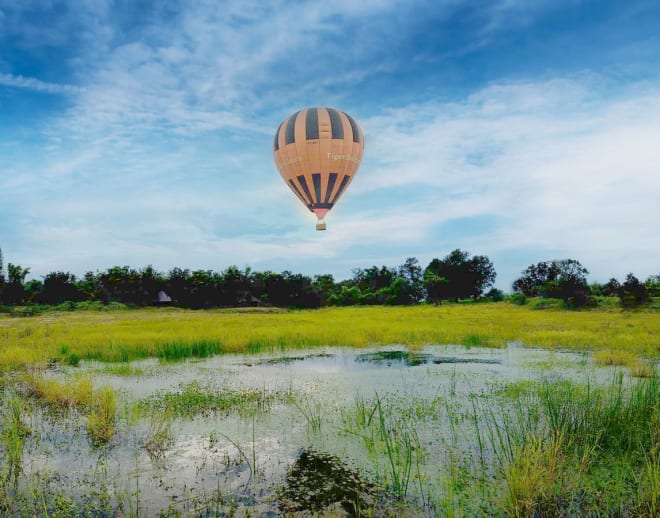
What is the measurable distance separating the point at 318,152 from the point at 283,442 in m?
13.8

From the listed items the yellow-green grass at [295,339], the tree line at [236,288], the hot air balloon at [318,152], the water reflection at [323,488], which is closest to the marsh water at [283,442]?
the water reflection at [323,488]

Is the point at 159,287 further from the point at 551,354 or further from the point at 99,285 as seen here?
the point at 551,354

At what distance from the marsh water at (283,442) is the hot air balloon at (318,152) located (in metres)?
9.71

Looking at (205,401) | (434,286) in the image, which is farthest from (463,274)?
(205,401)

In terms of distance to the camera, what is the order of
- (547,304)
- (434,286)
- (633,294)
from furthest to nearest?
(434,286) < (547,304) < (633,294)

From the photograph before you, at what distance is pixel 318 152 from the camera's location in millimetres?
18766

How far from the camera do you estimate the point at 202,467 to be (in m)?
5.98

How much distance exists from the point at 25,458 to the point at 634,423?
8.16 m

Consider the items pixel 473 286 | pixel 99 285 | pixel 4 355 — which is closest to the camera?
pixel 4 355

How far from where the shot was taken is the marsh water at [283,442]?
17.0ft

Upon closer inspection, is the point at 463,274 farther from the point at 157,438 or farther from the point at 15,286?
the point at 157,438

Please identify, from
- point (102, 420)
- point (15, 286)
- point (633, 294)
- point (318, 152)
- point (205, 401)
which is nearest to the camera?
point (102, 420)

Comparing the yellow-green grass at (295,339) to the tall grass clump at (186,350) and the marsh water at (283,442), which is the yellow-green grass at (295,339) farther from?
the marsh water at (283,442)

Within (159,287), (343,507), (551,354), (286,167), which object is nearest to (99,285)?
(159,287)
